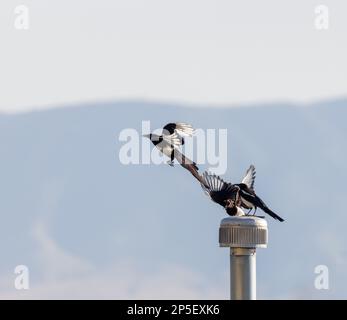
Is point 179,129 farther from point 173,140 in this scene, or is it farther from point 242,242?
point 242,242

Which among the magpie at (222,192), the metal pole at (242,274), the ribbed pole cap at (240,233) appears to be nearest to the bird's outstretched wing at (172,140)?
the magpie at (222,192)

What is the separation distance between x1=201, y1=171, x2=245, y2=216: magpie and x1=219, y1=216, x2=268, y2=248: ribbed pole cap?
476mm

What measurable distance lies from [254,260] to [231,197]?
7.19 feet

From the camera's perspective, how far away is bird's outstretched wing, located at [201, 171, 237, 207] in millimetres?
32062

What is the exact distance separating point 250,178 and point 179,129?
2994mm

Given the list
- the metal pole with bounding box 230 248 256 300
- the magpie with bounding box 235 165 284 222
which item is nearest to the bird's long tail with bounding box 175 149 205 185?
the magpie with bounding box 235 165 284 222

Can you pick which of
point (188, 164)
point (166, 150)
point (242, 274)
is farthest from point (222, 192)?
point (166, 150)

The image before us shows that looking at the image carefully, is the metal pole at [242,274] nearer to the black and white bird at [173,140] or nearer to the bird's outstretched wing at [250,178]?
the bird's outstretched wing at [250,178]

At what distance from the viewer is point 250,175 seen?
110ft

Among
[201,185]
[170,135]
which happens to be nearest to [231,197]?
[201,185]

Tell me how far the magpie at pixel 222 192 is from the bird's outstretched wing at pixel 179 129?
2266mm

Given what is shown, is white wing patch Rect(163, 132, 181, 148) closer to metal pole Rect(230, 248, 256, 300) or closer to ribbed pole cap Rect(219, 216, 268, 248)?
ribbed pole cap Rect(219, 216, 268, 248)

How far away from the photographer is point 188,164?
33406mm
